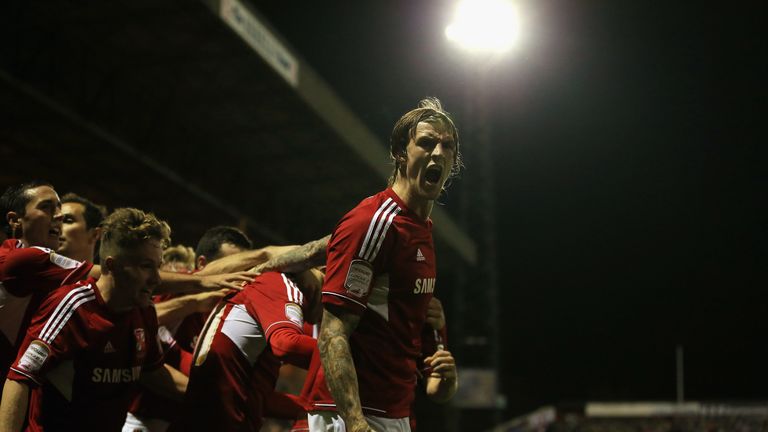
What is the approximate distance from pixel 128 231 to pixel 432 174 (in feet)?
4.46

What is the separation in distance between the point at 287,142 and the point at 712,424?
19.5 metres

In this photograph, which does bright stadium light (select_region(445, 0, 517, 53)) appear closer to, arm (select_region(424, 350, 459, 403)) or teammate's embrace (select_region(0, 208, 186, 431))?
teammate's embrace (select_region(0, 208, 186, 431))

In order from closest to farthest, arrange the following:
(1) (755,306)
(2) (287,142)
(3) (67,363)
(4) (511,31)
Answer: (3) (67,363)
(2) (287,142)
(4) (511,31)
(1) (755,306)

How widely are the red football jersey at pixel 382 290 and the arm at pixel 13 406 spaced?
1131 millimetres

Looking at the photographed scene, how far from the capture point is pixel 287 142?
1797cm

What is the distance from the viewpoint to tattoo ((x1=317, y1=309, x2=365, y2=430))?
9.87 ft

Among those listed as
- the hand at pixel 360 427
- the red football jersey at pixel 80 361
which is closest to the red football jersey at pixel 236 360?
the red football jersey at pixel 80 361

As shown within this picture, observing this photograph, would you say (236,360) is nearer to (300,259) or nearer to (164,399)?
(300,259)

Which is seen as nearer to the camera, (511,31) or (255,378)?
(255,378)

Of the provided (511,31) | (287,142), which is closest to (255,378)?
(287,142)

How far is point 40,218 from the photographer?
425cm

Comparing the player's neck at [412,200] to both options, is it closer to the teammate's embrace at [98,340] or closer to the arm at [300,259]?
the arm at [300,259]

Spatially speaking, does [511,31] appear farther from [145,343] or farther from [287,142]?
[145,343]

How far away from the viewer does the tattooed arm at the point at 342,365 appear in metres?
3.00
